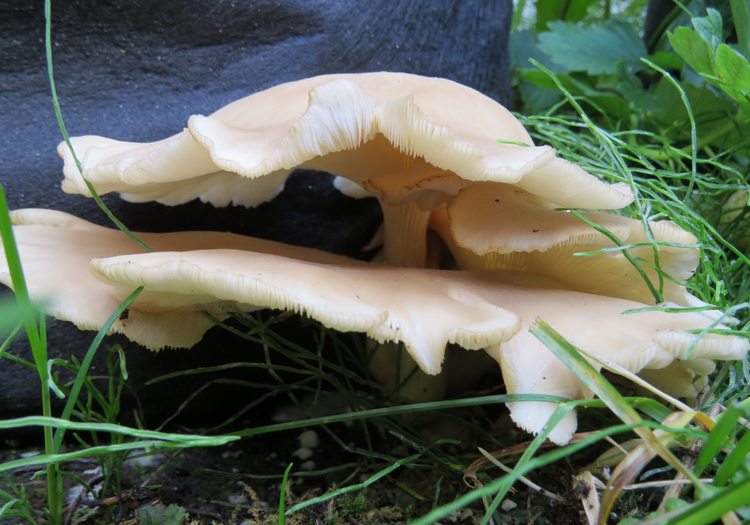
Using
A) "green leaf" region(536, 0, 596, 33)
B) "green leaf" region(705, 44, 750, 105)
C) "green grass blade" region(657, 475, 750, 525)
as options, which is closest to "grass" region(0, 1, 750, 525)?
"green grass blade" region(657, 475, 750, 525)

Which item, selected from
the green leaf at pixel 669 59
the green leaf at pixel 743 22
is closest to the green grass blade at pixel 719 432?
the green leaf at pixel 743 22

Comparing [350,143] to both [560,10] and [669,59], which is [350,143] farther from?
[560,10]

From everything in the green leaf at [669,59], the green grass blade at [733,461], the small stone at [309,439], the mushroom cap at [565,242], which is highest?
the green leaf at [669,59]

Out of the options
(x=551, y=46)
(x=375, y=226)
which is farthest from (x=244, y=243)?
(x=551, y=46)

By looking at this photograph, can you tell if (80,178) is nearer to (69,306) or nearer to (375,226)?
(69,306)

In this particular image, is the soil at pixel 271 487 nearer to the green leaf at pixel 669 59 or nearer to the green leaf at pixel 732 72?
the green leaf at pixel 732 72
